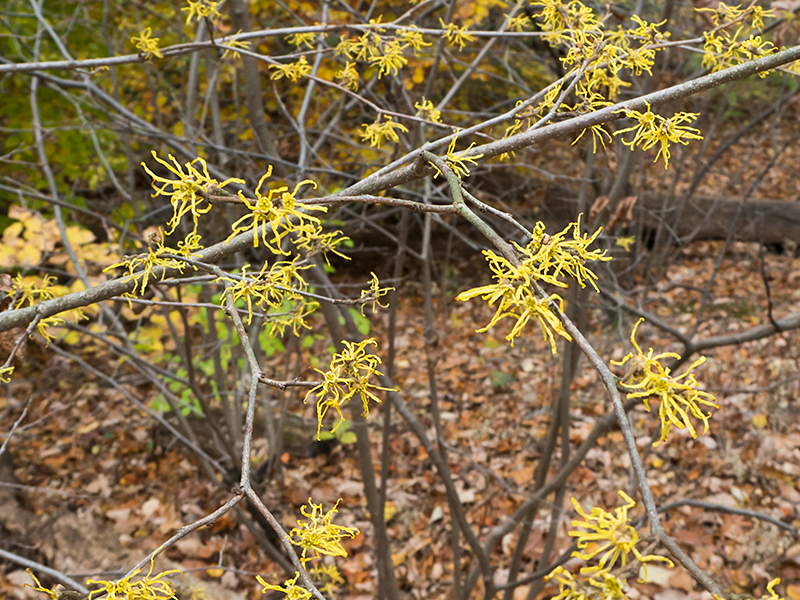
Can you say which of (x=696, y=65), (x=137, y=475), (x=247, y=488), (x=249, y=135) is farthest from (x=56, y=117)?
(x=696, y=65)

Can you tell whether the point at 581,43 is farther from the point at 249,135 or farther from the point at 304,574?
the point at 249,135

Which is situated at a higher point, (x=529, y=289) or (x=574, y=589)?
(x=529, y=289)

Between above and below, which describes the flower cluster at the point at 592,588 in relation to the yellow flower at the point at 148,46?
below

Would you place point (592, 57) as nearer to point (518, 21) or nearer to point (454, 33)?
point (454, 33)

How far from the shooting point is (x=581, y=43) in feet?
4.04

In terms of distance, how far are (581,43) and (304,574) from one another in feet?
3.81

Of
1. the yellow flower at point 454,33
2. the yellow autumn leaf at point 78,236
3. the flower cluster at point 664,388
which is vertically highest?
the yellow flower at point 454,33

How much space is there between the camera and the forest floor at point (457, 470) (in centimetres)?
323

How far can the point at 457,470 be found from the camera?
4.20m

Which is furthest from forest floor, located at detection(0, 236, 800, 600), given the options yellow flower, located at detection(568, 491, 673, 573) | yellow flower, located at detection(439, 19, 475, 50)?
yellow flower, located at detection(568, 491, 673, 573)

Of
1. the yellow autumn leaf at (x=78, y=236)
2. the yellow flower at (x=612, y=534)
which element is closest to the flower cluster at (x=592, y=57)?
the yellow flower at (x=612, y=534)

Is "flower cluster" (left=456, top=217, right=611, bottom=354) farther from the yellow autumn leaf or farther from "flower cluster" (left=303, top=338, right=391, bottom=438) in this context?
the yellow autumn leaf

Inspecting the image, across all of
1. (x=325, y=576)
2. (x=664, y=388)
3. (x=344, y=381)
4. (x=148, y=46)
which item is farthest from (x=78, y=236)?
(x=664, y=388)

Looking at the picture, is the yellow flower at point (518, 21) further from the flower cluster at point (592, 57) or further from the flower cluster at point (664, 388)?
the flower cluster at point (664, 388)
